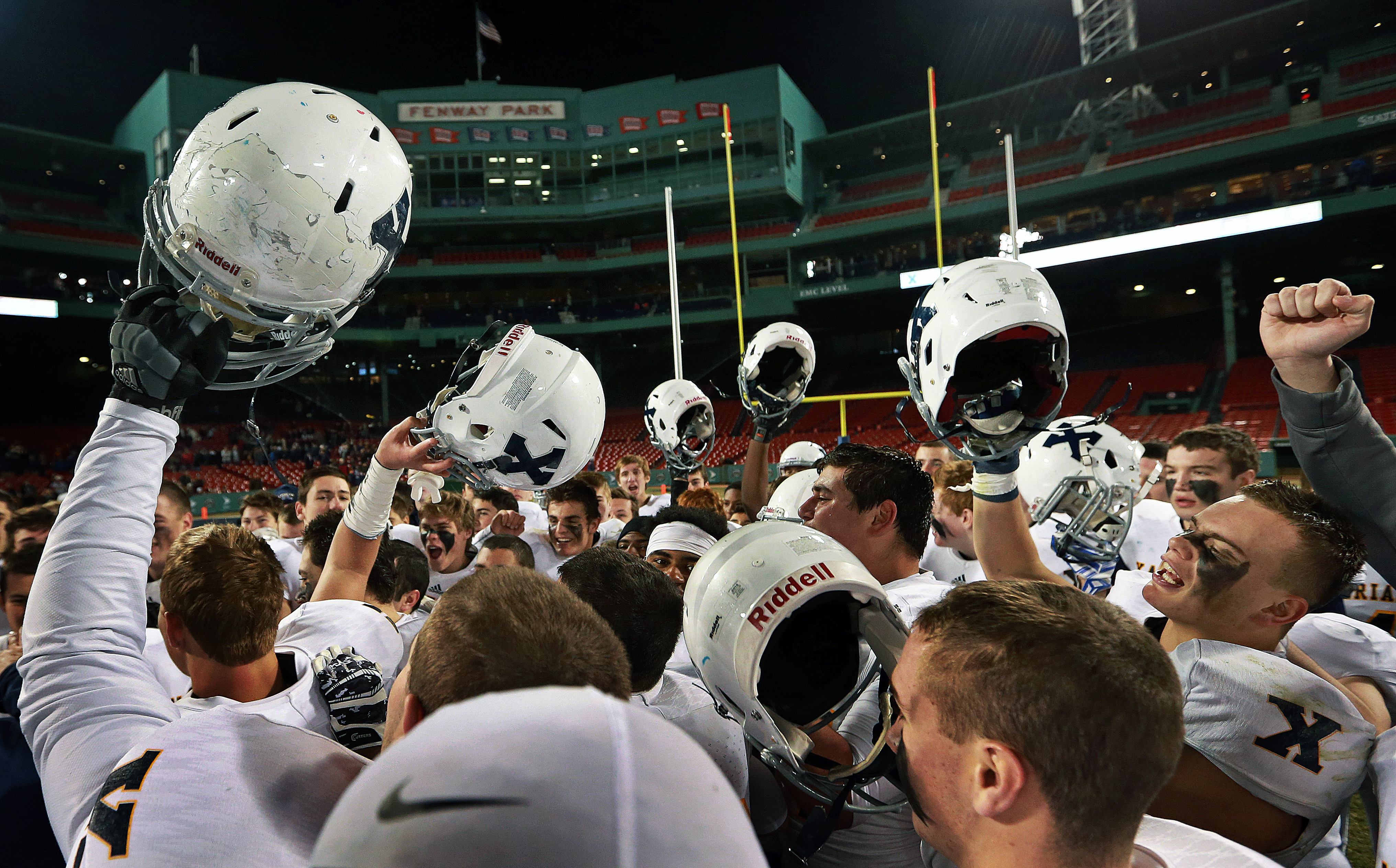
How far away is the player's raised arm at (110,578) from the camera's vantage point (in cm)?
130

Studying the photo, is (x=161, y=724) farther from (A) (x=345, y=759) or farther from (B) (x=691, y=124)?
(B) (x=691, y=124)

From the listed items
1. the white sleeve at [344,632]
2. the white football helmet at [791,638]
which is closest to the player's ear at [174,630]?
the white sleeve at [344,632]

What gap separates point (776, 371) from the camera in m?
4.05

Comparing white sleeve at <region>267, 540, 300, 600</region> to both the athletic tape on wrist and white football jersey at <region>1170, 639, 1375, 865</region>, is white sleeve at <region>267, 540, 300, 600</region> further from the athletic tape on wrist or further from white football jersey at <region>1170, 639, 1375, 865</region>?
white football jersey at <region>1170, 639, 1375, 865</region>

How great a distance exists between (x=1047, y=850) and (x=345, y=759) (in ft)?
3.30

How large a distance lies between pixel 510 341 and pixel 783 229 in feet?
89.4

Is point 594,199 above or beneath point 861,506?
above

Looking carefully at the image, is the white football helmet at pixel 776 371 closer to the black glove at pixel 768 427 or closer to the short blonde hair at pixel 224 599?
the black glove at pixel 768 427

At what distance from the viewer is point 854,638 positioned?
1.57 m

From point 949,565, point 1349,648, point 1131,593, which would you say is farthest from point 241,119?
point 949,565

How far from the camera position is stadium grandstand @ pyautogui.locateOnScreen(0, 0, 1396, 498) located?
66.1 ft

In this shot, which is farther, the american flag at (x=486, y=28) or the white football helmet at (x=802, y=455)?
the american flag at (x=486, y=28)

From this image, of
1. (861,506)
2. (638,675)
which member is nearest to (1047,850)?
A: (638,675)

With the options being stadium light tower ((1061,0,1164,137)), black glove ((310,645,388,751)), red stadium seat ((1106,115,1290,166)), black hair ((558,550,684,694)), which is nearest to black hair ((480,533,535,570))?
black glove ((310,645,388,751))
